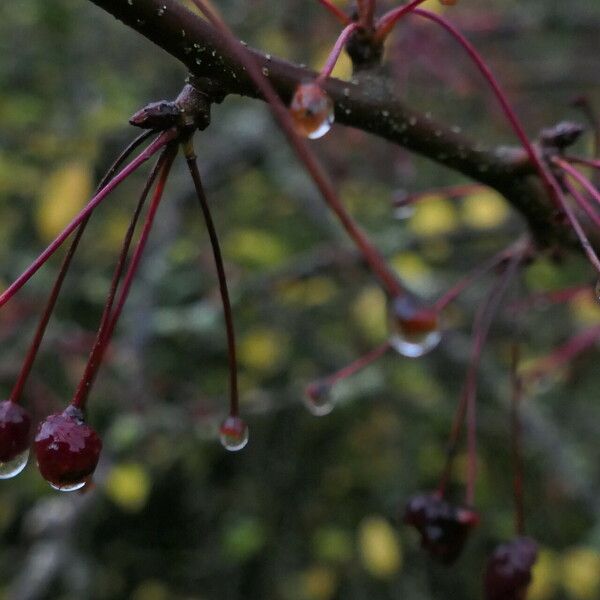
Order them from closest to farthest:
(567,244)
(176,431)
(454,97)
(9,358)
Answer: (567,244) → (176,431) → (9,358) → (454,97)

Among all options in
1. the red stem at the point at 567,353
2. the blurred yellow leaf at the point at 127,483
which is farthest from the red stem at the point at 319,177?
the blurred yellow leaf at the point at 127,483

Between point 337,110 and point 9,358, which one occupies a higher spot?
point 337,110

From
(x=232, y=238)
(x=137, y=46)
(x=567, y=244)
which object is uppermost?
(x=567, y=244)

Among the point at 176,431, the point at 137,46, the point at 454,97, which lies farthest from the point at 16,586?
the point at 454,97

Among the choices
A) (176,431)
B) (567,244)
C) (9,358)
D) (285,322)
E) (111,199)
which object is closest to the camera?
(567,244)

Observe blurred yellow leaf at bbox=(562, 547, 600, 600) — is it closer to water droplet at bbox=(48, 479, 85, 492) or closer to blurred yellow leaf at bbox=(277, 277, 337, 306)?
blurred yellow leaf at bbox=(277, 277, 337, 306)

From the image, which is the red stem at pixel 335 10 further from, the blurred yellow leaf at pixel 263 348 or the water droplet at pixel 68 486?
the blurred yellow leaf at pixel 263 348

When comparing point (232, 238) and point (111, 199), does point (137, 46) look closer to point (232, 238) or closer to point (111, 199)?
point (111, 199)
